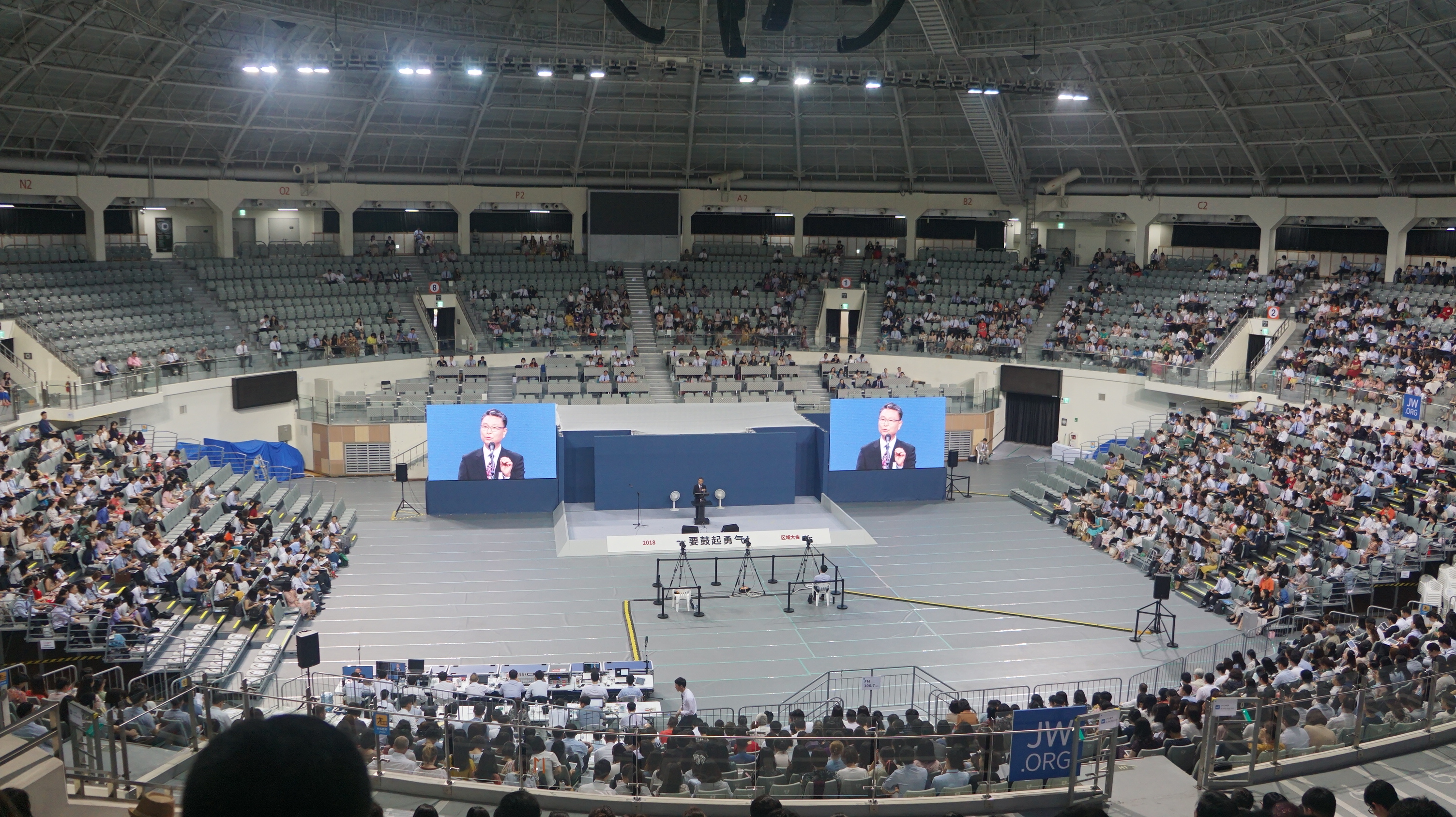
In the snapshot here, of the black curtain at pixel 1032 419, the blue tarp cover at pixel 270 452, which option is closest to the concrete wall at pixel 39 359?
the blue tarp cover at pixel 270 452

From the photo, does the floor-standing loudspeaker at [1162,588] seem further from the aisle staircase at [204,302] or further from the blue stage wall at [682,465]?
the aisle staircase at [204,302]

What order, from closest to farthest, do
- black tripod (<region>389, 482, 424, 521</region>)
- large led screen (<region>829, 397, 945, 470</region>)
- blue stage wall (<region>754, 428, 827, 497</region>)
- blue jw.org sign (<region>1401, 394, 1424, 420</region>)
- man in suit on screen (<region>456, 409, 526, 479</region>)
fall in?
blue jw.org sign (<region>1401, 394, 1424, 420</region>) → black tripod (<region>389, 482, 424, 521</region>) → man in suit on screen (<region>456, 409, 526, 479</region>) → large led screen (<region>829, 397, 945, 470</region>) → blue stage wall (<region>754, 428, 827, 497</region>)

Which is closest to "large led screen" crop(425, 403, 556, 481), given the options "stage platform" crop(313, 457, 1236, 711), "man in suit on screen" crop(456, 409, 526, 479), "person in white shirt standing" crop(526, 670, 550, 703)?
"man in suit on screen" crop(456, 409, 526, 479)

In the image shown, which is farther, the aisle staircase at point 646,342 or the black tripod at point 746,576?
the aisle staircase at point 646,342

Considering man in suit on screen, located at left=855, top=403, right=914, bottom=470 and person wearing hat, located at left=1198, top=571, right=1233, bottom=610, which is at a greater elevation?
man in suit on screen, located at left=855, top=403, right=914, bottom=470

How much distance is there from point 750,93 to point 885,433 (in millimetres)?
14059

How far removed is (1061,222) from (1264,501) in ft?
77.5

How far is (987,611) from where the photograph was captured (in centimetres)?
2352

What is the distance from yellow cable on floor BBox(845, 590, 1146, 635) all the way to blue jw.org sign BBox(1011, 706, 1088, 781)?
511 inches

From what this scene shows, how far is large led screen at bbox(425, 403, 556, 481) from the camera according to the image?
3038 centimetres

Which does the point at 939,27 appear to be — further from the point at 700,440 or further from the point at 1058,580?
the point at 1058,580

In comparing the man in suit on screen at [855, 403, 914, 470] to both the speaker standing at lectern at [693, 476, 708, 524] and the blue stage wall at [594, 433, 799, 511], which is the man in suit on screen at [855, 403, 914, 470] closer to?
the blue stage wall at [594, 433, 799, 511]

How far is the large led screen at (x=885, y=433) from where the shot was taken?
1281 inches

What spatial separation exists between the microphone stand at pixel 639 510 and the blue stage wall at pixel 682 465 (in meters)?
0.06
